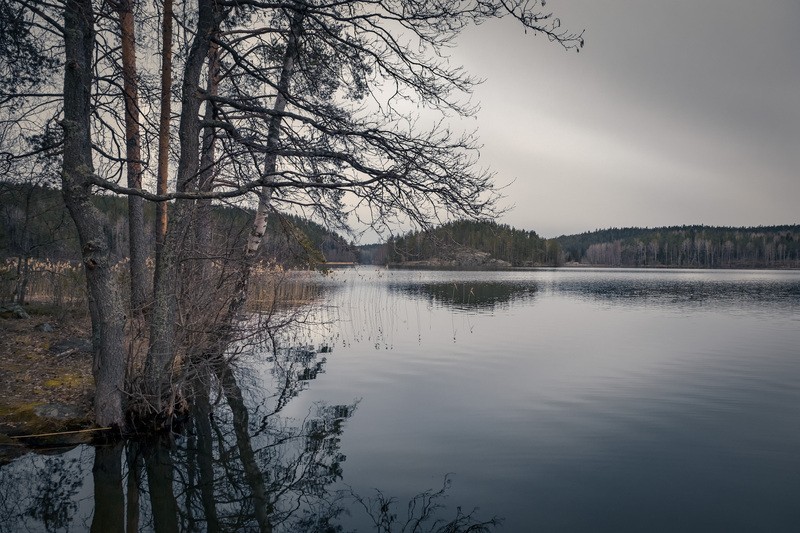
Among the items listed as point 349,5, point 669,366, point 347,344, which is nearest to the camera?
point 349,5

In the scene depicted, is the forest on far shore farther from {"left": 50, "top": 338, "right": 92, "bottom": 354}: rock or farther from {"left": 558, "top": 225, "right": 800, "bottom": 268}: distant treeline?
{"left": 50, "top": 338, "right": 92, "bottom": 354}: rock

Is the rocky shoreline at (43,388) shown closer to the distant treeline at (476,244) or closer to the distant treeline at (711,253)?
the distant treeline at (476,244)

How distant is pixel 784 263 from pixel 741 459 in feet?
597

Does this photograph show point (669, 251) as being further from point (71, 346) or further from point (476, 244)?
point (71, 346)

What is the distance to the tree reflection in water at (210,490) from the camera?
5879 millimetres

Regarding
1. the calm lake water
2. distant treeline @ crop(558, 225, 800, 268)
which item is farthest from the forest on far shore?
the calm lake water

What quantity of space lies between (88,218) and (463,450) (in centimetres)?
628

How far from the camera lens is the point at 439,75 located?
740 centimetres

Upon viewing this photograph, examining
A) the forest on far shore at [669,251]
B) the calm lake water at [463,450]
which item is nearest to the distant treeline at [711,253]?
the forest on far shore at [669,251]

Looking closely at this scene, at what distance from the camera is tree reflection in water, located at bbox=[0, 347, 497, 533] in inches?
231

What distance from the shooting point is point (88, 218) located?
6898 mm

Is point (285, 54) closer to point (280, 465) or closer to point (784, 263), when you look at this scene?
point (280, 465)

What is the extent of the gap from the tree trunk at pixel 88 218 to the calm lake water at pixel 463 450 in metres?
0.98

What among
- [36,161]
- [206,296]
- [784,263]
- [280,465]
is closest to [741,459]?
[280,465]
